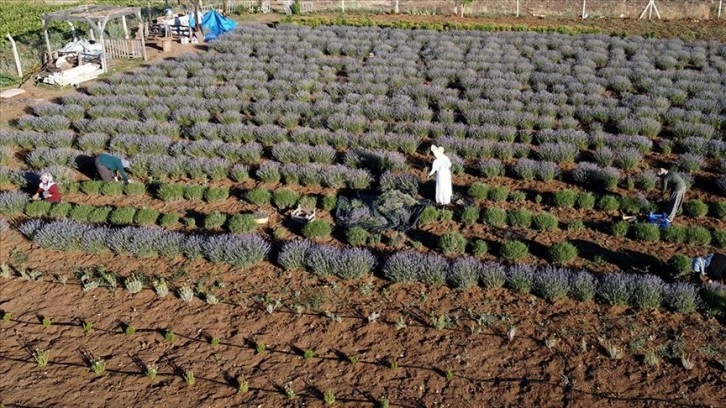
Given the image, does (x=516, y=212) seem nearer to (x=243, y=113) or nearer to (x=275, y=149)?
(x=275, y=149)

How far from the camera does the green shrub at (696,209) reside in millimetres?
10781

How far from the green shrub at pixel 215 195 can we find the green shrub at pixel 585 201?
21.7ft

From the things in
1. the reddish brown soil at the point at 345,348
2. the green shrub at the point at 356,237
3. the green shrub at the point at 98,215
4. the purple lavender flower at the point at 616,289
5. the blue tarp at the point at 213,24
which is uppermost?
the blue tarp at the point at 213,24

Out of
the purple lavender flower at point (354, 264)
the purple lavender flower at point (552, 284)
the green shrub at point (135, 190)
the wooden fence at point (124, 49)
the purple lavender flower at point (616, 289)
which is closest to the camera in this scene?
the purple lavender flower at point (616, 289)

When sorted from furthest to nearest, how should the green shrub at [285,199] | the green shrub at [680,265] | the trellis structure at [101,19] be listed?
the trellis structure at [101,19], the green shrub at [285,199], the green shrub at [680,265]

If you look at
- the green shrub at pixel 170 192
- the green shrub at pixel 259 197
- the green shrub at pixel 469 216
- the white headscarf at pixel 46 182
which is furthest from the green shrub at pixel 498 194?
the white headscarf at pixel 46 182

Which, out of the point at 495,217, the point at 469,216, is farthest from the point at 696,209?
the point at 469,216

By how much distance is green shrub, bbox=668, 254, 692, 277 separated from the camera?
891cm

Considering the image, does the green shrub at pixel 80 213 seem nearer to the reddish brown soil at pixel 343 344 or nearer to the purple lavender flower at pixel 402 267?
the reddish brown soil at pixel 343 344

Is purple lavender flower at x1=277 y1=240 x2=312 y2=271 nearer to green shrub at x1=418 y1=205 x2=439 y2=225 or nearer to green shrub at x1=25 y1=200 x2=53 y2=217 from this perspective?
green shrub at x1=418 y1=205 x2=439 y2=225

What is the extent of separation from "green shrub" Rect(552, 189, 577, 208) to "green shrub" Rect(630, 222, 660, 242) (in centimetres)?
136

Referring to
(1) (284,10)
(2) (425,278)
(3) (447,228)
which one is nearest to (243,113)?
(3) (447,228)

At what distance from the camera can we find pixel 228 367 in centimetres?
762

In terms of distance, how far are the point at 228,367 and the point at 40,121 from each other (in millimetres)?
11551
